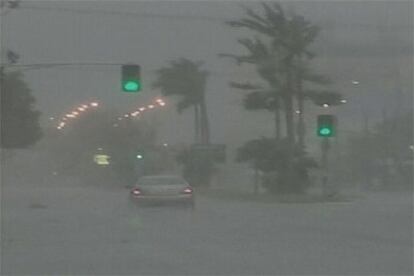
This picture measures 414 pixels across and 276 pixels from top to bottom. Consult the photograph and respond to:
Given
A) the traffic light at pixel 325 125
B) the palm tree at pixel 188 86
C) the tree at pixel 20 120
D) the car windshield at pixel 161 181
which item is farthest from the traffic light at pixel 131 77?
the palm tree at pixel 188 86

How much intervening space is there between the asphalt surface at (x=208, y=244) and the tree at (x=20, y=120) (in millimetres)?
22540

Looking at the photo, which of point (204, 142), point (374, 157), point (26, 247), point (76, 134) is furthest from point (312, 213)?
point (76, 134)

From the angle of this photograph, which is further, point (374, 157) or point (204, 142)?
point (374, 157)

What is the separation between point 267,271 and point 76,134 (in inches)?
4116

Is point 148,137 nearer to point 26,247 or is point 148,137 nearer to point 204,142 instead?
point 204,142

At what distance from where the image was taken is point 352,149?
96.0 m

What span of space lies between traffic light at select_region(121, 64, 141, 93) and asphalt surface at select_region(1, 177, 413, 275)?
12.0 feet

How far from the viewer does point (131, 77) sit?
33.2m

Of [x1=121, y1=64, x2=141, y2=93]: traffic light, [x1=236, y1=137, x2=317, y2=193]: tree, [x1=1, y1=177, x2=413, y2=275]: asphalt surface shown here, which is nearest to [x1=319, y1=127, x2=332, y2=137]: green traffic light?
[x1=1, y1=177, x2=413, y2=275]: asphalt surface

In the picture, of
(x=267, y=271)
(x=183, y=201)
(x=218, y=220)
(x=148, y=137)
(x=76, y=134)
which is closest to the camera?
(x=267, y=271)

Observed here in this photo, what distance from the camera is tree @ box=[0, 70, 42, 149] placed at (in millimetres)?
59062

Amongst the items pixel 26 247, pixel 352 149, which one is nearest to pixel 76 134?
pixel 352 149

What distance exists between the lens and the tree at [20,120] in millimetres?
59062

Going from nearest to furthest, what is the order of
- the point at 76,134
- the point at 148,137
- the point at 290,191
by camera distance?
the point at 290,191 < the point at 148,137 < the point at 76,134
